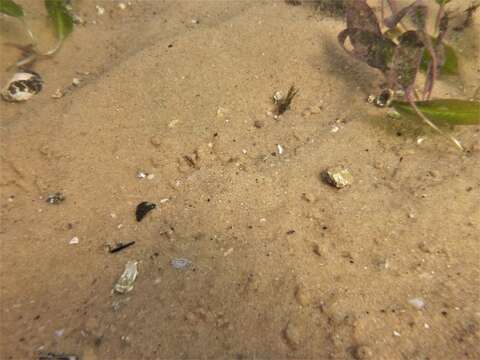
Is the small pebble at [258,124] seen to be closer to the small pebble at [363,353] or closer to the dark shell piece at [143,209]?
the dark shell piece at [143,209]

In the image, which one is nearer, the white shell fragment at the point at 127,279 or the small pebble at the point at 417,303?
the small pebble at the point at 417,303

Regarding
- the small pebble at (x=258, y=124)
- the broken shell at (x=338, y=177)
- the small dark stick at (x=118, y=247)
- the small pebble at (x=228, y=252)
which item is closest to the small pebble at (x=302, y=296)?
the small pebble at (x=228, y=252)

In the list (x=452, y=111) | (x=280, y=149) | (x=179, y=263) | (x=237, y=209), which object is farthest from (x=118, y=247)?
(x=452, y=111)

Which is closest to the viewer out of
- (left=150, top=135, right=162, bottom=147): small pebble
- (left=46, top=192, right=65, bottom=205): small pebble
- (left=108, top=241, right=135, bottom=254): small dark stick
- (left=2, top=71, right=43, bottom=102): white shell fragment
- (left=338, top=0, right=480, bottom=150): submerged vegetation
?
(left=108, top=241, right=135, bottom=254): small dark stick

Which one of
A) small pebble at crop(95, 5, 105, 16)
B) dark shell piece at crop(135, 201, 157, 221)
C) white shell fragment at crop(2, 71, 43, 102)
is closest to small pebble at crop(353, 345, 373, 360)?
dark shell piece at crop(135, 201, 157, 221)

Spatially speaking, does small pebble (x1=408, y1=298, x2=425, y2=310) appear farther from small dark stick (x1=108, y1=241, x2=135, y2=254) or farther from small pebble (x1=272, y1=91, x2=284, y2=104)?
small pebble (x1=272, y1=91, x2=284, y2=104)

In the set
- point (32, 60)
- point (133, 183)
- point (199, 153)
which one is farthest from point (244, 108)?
point (32, 60)
